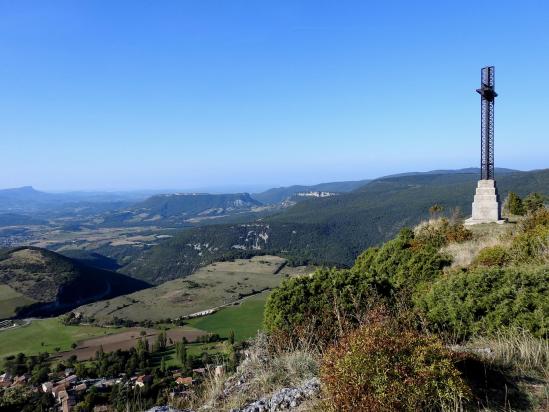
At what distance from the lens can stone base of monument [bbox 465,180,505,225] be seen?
2062 centimetres

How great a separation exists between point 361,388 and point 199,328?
72.5 metres

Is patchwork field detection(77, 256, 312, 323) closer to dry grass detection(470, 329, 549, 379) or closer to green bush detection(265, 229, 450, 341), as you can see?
green bush detection(265, 229, 450, 341)

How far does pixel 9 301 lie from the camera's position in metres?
101

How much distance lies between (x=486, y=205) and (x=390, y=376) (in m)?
19.4

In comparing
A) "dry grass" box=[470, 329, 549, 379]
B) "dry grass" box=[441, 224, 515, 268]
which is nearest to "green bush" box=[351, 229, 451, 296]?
"dry grass" box=[441, 224, 515, 268]

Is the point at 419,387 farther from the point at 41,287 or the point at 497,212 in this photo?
the point at 41,287

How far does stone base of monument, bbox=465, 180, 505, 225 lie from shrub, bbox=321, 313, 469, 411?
18.3 m

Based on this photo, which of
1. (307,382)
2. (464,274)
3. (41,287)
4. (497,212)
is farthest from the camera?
(41,287)

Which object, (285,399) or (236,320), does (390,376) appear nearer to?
(285,399)

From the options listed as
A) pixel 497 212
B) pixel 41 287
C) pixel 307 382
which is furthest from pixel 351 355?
pixel 41 287

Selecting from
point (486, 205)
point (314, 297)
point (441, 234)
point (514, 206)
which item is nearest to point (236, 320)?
point (514, 206)

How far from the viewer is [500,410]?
418 cm

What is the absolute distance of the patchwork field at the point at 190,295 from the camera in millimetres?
89312

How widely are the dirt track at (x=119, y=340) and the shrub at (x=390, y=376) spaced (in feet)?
199
